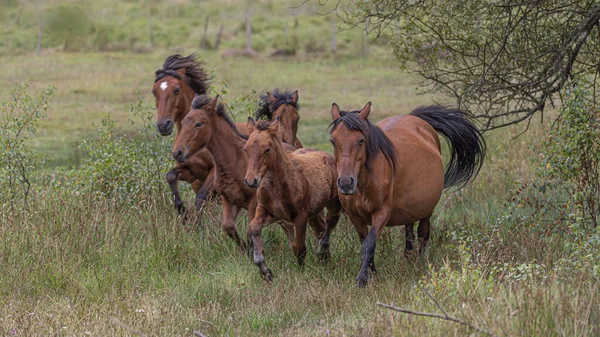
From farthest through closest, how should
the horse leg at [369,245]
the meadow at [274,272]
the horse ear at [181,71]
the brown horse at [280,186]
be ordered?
the horse ear at [181,71] → the brown horse at [280,186] → the horse leg at [369,245] → the meadow at [274,272]

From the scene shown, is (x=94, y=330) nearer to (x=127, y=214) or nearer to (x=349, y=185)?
(x=349, y=185)

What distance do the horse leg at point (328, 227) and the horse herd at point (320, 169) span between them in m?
0.01

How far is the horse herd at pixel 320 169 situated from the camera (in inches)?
297

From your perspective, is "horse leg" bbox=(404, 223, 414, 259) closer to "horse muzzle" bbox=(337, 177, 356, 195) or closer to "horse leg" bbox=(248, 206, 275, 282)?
"horse leg" bbox=(248, 206, 275, 282)

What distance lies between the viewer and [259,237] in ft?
26.1

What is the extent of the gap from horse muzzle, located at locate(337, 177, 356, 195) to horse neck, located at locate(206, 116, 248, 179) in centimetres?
222

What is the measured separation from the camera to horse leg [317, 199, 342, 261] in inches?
336

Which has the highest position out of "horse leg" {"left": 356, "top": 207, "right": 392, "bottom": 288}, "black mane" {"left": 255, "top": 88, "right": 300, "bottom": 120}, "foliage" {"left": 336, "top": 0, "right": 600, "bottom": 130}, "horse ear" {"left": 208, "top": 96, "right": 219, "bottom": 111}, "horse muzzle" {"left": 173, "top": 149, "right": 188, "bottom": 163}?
"foliage" {"left": 336, "top": 0, "right": 600, "bottom": 130}

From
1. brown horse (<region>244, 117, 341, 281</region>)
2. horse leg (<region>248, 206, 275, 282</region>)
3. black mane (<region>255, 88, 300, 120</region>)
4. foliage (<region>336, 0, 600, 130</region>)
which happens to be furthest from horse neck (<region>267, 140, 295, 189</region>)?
black mane (<region>255, 88, 300, 120</region>)

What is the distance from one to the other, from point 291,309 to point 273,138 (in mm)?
1851

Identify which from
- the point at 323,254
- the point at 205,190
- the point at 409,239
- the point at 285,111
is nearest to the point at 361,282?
the point at 323,254

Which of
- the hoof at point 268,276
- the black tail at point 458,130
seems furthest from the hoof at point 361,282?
the black tail at point 458,130

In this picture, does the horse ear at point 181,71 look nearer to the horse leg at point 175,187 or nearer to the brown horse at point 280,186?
the horse leg at point 175,187

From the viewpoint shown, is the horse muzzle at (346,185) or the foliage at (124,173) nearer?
the horse muzzle at (346,185)
